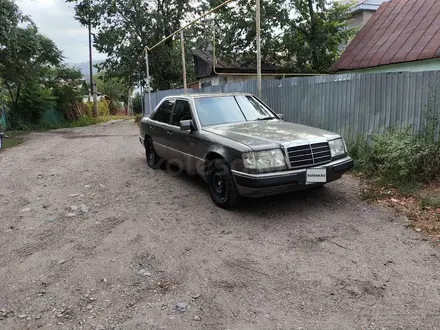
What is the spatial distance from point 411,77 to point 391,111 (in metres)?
0.70

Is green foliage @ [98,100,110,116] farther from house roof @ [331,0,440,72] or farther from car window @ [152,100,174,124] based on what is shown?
car window @ [152,100,174,124]

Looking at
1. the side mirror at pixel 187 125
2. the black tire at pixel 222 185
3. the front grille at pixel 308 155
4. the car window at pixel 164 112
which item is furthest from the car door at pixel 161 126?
the front grille at pixel 308 155

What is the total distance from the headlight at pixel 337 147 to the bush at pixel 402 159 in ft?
3.79

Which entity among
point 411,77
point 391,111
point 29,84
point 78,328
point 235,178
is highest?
point 29,84

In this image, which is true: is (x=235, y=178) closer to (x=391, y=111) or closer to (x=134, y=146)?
(x=391, y=111)

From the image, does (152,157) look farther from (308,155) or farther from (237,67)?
A: (237,67)

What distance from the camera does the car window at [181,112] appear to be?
6.01 metres

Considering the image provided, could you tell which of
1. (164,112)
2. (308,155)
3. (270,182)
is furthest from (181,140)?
(308,155)

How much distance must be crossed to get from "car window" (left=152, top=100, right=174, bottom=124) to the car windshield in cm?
96

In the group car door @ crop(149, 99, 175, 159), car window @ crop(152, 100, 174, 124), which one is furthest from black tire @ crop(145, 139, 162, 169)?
car window @ crop(152, 100, 174, 124)

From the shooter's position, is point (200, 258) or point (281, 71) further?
point (281, 71)

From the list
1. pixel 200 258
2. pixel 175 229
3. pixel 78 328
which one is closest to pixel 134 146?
pixel 175 229

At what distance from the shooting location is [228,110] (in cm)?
596

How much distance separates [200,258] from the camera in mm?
3662
